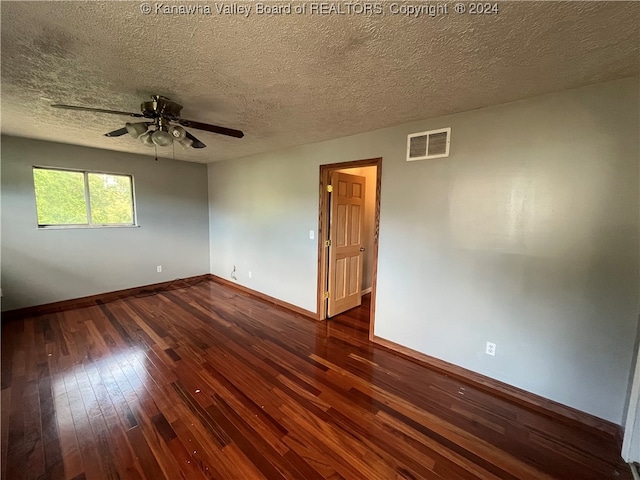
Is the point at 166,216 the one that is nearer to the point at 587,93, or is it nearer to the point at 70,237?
the point at 70,237

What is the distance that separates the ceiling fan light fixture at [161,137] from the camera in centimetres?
194

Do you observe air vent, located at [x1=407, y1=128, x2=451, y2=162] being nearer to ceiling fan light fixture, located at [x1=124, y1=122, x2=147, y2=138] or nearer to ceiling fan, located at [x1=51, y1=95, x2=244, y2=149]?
ceiling fan, located at [x1=51, y1=95, x2=244, y2=149]

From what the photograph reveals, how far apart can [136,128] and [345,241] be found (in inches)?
101

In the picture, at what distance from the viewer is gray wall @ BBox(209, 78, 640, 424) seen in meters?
1.68

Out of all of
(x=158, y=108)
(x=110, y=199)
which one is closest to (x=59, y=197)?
(x=110, y=199)

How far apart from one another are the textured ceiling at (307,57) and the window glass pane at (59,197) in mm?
1590

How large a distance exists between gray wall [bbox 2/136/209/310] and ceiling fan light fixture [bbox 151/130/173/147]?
8.97 ft

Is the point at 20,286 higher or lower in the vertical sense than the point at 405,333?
higher

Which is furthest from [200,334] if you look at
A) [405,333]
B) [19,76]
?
[19,76]

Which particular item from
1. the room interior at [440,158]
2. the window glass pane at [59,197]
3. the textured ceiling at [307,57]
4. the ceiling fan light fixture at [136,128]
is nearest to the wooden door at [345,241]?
the room interior at [440,158]

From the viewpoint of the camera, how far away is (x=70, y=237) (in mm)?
3695

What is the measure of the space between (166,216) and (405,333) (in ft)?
14.0

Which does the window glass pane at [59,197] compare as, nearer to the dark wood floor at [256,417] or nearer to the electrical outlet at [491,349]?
the dark wood floor at [256,417]

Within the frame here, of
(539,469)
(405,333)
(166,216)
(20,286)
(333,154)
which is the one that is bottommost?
(539,469)
